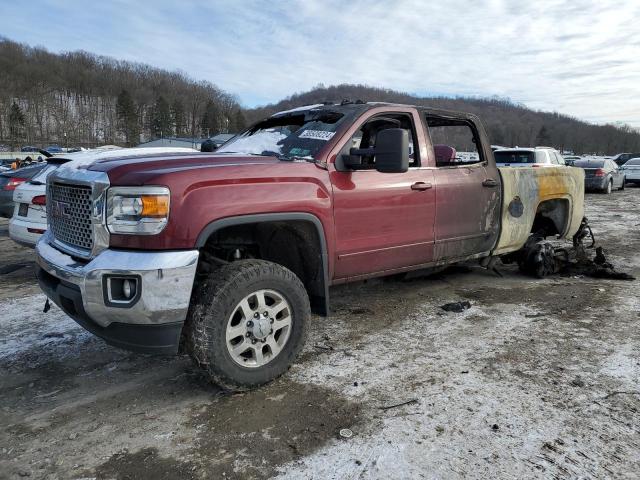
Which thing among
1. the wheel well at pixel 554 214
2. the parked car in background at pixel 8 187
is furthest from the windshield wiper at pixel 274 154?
the parked car in background at pixel 8 187

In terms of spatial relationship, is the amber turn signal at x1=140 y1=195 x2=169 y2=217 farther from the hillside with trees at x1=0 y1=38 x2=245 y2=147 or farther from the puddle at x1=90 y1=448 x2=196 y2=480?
the hillside with trees at x1=0 y1=38 x2=245 y2=147

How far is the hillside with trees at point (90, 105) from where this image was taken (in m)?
104

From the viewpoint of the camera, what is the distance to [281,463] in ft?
8.17

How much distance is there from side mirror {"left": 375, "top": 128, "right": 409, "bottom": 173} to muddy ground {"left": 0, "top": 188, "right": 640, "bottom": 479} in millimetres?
1418

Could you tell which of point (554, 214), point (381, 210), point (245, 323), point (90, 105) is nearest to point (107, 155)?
point (245, 323)

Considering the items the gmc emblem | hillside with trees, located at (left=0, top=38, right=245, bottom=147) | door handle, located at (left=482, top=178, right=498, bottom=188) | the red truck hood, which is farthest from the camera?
hillside with trees, located at (left=0, top=38, right=245, bottom=147)

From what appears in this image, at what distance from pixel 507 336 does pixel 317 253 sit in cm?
180

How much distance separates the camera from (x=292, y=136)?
13.4ft

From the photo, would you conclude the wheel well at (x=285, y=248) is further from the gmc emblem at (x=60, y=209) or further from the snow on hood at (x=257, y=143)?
the gmc emblem at (x=60, y=209)

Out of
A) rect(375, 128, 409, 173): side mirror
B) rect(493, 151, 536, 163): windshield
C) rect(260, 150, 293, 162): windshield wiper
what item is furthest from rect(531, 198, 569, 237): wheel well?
rect(493, 151, 536, 163): windshield

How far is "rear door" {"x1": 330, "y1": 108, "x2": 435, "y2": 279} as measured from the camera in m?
3.74

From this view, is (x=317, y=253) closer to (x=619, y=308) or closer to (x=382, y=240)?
(x=382, y=240)

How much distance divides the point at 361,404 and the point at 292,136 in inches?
85.2

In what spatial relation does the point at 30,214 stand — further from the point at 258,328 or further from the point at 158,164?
the point at 258,328
